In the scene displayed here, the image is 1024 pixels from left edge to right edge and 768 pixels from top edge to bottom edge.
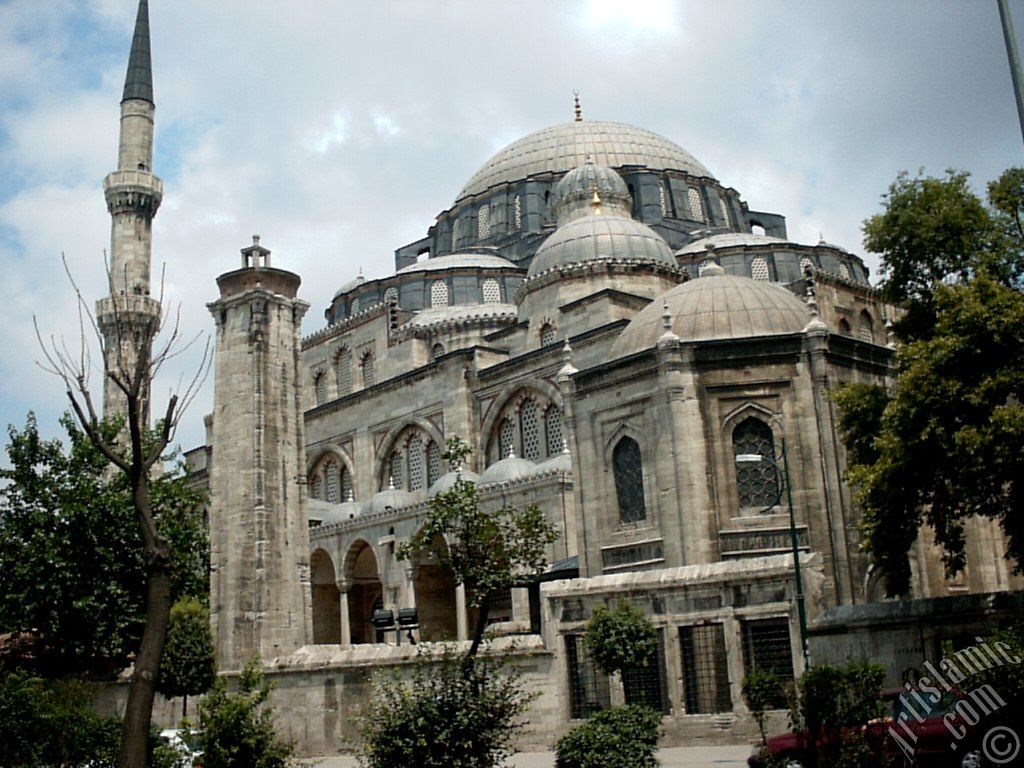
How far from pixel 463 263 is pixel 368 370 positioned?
6.10 m

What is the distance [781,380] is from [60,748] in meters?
15.3

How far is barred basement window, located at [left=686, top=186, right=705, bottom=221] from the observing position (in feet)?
169

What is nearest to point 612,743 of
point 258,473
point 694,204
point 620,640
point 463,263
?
point 620,640

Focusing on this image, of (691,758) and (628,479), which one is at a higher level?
(628,479)

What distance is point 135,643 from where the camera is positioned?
89.7 feet

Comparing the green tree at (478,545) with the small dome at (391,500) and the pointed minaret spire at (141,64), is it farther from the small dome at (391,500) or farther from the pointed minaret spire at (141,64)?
the pointed minaret spire at (141,64)

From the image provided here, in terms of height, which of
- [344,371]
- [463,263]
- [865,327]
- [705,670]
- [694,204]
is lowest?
[705,670]

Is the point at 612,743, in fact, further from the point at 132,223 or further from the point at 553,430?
the point at 132,223

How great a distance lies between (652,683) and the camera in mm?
17234

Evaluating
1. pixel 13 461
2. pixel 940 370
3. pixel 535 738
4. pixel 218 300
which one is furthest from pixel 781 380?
pixel 13 461

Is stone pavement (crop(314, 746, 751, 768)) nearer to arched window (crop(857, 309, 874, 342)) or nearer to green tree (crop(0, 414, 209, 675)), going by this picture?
green tree (crop(0, 414, 209, 675))

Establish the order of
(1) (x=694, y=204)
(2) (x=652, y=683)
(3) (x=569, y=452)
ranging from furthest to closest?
(1) (x=694, y=204) < (3) (x=569, y=452) < (2) (x=652, y=683)

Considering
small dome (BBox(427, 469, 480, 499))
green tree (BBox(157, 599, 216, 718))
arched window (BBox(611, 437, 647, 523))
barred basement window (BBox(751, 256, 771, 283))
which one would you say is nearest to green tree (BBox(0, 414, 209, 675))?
green tree (BBox(157, 599, 216, 718))

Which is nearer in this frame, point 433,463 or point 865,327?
point 433,463
